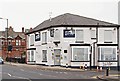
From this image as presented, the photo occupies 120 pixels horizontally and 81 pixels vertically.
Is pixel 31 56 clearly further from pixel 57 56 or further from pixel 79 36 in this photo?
pixel 79 36

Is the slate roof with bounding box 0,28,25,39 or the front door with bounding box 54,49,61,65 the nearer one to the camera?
the front door with bounding box 54,49,61,65

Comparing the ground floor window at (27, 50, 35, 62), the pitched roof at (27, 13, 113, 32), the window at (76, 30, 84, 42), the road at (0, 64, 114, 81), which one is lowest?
the road at (0, 64, 114, 81)

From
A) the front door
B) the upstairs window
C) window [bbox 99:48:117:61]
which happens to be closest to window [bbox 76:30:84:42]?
window [bbox 99:48:117:61]

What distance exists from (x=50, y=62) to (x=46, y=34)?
18.7 feet

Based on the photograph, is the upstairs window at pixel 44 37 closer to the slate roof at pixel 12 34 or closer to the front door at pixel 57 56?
the front door at pixel 57 56

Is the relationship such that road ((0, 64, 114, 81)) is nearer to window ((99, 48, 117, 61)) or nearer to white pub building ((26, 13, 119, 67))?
white pub building ((26, 13, 119, 67))

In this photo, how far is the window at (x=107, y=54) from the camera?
190 ft

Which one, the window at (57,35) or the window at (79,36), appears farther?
the window at (57,35)

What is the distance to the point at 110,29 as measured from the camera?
58.6 m

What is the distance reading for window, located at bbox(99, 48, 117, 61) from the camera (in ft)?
190

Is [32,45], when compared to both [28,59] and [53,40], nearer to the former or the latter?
[28,59]

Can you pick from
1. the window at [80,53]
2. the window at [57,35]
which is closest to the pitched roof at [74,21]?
the window at [57,35]

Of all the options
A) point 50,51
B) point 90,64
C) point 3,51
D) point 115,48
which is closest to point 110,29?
point 115,48

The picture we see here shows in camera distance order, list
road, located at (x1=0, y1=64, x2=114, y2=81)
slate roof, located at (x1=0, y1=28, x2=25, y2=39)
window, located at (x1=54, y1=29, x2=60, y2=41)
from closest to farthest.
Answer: road, located at (x1=0, y1=64, x2=114, y2=81)
window, located at (x1=54, y1=29, x2=60, y2=41)
slate roof, located at (x1=0, y1=28, x2=25, y2=39)
